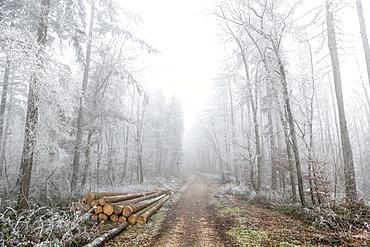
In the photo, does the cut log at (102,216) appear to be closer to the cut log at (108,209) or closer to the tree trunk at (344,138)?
the cut log at (108,209)

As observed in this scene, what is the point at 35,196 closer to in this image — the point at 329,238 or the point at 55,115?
→ the point at 55,115

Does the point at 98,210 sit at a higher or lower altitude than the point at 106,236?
higher

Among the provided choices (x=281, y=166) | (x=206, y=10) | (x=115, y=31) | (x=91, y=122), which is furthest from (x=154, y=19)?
(x=281, y=166)

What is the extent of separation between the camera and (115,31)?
500 inches

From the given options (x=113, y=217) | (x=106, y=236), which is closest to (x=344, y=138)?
(x=106, y=236)

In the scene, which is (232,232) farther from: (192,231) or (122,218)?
(122,218)

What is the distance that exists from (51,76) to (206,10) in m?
6.96

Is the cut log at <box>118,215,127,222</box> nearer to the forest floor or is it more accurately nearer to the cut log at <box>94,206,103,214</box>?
the forest floor

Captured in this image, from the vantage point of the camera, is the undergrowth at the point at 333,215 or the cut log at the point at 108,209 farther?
the cut log at the point at 108,209

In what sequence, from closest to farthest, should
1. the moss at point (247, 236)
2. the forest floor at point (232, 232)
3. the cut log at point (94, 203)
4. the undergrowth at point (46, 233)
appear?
the undergrowth at point (46, 233) → the forest floor at point (232, 232) → the moss at point (247, 236) → the cut log at point (94, 203)

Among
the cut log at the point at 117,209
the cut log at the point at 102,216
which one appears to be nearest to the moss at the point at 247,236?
the cut log at the point at 117,209

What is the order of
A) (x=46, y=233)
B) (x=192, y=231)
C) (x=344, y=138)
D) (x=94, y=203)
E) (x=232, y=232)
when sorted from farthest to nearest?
1. (x=344, y=138)
2. (x=94, y=203)
3. (x=192, y=231)
4. (x=232, y=232)
5. (x=46, y=233)

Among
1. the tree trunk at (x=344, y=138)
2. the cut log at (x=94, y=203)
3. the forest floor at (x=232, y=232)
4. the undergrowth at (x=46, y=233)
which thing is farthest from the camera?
the tree trunk at (x=344, y=138)

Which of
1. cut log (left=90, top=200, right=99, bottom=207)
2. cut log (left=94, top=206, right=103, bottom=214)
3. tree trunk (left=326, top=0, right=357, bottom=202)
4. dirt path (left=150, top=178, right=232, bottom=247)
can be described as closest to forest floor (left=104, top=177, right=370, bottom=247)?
dirt path (left=150, top=178, right=232, bottom=247)
